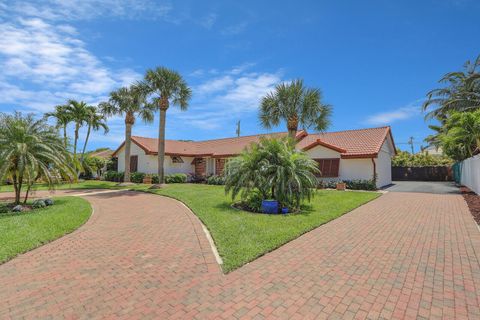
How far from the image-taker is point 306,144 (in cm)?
2553

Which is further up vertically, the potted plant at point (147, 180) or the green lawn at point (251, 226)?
the potted plant at point (147, 180)

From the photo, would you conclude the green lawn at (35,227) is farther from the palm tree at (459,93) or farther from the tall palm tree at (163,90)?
the palm tree at (459,93)

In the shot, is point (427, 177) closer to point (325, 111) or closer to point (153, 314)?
point (325, 111)

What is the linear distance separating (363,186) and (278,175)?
41.2 feet

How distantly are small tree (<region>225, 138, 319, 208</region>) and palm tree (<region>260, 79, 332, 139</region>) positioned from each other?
5.77m

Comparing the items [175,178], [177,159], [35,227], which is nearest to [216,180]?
[175,178]

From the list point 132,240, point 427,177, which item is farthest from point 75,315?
point 427,177

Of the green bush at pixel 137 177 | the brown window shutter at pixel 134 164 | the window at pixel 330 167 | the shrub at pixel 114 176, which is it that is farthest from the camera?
the brown window shutter at pixel 134 164

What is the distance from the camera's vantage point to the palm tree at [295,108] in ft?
55.7

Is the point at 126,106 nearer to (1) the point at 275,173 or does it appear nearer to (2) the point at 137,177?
(2) the point at 137,177

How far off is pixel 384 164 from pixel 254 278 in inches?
916

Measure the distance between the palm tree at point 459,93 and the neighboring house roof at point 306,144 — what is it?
6755 millimetres

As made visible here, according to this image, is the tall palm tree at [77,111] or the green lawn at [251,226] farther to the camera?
the tall palm tree at [77,111]

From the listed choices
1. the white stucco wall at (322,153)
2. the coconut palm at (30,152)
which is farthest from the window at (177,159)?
the coconut palm at (30,152)
